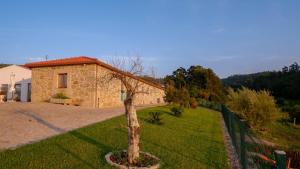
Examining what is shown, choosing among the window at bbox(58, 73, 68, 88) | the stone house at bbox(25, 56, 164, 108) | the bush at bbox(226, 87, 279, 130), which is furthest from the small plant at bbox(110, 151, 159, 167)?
the window at bbox(58, 73, 68, 88)

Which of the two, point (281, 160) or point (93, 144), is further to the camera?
point (93, 144)

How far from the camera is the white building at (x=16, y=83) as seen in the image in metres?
26.3

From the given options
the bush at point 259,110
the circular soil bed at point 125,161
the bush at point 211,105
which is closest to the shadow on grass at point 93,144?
the circular soil bed at point 125,161

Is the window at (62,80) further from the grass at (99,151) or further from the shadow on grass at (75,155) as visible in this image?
the shadow on grass at (75,155)

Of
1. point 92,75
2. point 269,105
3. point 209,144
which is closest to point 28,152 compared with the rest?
point 209,144

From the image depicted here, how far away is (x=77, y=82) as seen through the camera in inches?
821

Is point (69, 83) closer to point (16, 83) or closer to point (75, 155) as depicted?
point (16, 83)

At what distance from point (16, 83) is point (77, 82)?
10321 mm

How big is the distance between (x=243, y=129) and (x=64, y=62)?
18061 mm

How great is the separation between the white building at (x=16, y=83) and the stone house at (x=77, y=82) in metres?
4.49

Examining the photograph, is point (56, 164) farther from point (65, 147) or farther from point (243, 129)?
point (243, 129)

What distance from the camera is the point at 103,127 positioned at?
1096cm

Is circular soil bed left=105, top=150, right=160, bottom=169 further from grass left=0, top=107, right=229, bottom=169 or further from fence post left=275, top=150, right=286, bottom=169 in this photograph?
fence post left=275, top=150, right=286, bottom=169

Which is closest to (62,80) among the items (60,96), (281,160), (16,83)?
(60,96)
